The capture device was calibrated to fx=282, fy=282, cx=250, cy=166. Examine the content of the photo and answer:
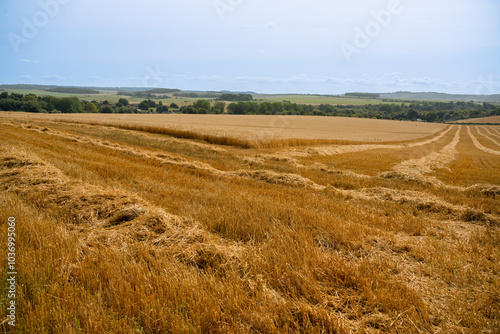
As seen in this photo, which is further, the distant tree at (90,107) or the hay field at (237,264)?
the distant tree at (90,107)

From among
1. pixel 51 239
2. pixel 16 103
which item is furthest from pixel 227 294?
pixel 16 103

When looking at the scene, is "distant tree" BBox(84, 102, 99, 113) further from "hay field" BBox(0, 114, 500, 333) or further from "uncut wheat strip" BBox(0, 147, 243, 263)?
"hay field" BBox(0, 114, 500, 333)

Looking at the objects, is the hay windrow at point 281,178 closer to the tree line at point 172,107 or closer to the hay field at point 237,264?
the hay field at point 237,264

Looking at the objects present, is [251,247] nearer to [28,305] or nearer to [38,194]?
[28,305]

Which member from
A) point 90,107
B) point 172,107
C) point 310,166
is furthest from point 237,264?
point 172,107

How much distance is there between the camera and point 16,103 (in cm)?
7606

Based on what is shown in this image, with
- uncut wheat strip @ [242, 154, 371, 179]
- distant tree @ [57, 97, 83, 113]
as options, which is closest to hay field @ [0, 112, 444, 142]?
uncut wheat strip @ [242, 154, 371, 179]

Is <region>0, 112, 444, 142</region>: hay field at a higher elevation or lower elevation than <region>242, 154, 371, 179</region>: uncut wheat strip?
higher

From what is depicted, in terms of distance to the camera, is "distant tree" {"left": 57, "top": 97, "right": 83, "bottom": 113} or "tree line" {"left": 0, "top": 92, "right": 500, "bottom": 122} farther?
"distant tree" {"left": 57, "top": 97, "right": 83, "bottom": 113}

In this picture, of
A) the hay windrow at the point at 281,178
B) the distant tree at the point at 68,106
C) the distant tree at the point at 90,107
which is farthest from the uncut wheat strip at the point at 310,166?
the distant tree at the point at 90,107

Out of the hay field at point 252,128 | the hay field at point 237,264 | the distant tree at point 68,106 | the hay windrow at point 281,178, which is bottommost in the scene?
the hay windrow at point 281,178

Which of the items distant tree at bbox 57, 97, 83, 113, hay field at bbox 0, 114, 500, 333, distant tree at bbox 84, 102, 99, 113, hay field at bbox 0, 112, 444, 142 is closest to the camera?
hay field at bbox 0, 114, 500, 333

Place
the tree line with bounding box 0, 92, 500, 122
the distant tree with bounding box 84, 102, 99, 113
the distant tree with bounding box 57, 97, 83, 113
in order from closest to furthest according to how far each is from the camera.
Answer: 1. the tree line with bounding box 0, 92, 500, 122
2. the distant tree with bounding box 57, 97, 83, 113
3. the distant tree with bounding box 84, 102, 99, 113

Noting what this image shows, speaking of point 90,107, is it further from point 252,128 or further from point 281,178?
point 281,178
